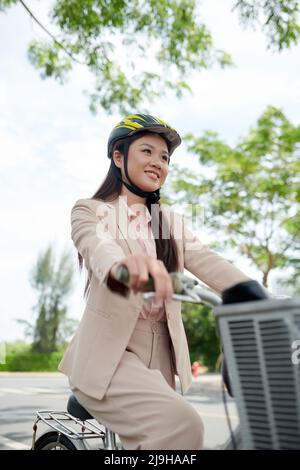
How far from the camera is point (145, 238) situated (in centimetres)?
Result: 228

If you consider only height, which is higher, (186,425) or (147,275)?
(147,275)

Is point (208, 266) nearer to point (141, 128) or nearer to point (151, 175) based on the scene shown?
point (151, 175)

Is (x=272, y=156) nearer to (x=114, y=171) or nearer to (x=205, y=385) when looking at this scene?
(x=205, y=385)

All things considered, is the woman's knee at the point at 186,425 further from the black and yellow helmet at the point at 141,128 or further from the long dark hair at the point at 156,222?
the black and yellow helmet at the point at 141,128

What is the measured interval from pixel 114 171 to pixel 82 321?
0.73 meters

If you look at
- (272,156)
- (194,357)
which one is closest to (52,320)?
(194,357)

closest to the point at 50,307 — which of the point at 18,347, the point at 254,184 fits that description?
the point at 18,347

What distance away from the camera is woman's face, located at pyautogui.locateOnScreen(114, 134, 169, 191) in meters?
2.36

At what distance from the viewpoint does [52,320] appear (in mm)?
39375

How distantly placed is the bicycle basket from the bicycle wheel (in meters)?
1.07

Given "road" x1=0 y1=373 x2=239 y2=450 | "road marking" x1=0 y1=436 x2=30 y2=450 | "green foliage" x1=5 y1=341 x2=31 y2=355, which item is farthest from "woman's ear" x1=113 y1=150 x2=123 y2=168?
"green foliage" x1=5 y1=341 x2=31 y2=355

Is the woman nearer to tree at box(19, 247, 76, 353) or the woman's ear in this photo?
the woman's ear

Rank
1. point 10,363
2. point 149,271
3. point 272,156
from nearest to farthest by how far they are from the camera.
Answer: point 149,271
point 272,156
point 10,363

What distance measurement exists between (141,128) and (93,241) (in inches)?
24.4
